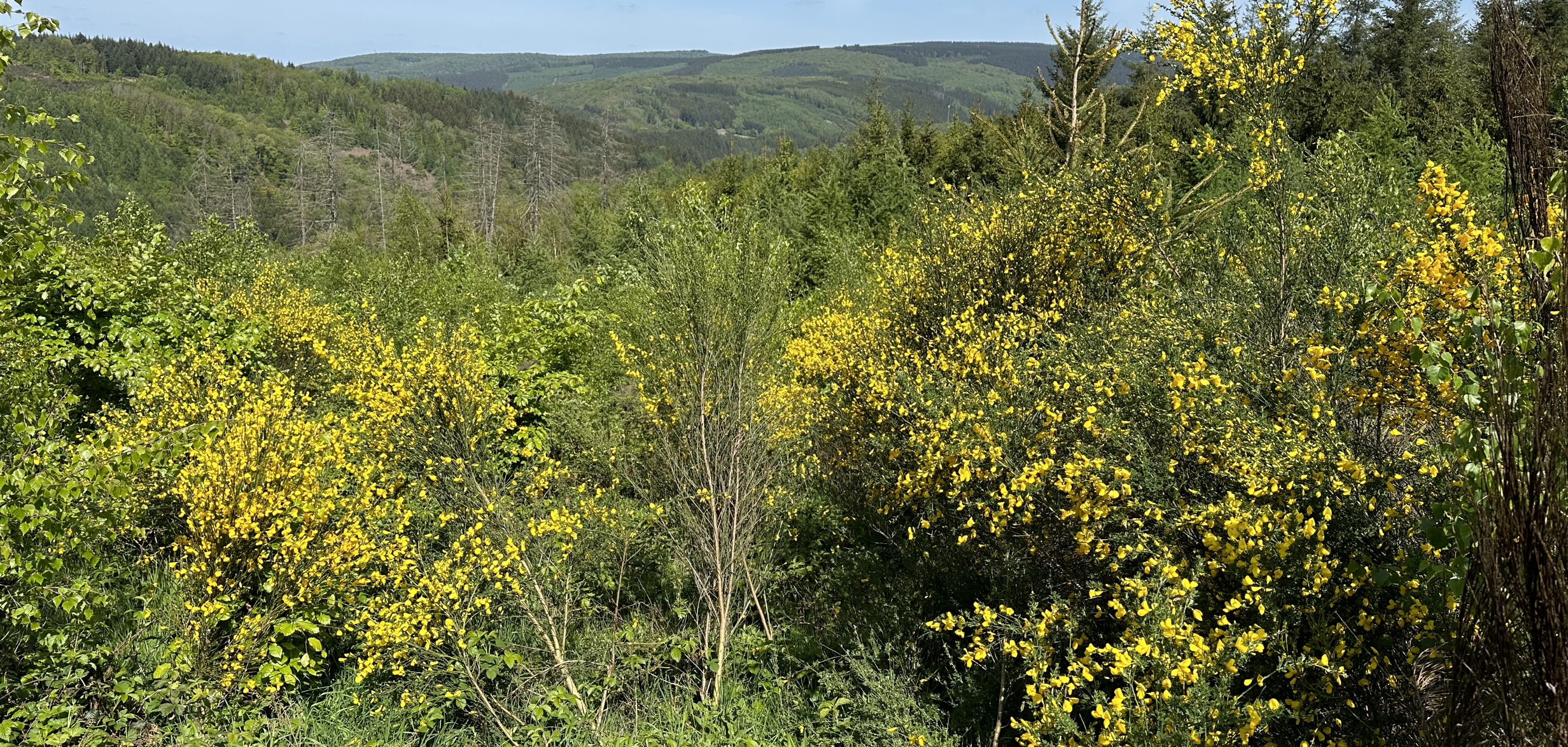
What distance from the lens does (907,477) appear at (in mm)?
7047

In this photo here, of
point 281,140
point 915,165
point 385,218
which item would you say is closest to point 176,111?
point 281,140

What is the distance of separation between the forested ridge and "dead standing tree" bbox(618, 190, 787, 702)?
44 mm

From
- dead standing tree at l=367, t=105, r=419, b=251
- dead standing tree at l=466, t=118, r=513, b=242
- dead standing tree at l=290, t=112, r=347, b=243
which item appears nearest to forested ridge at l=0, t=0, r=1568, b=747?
dead standing tree at l=466, t=118, r=513, b=242

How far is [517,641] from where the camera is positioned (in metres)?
9.63

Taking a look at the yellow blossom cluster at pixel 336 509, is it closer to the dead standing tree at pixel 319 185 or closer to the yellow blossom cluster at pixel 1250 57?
the yellow blossom cluster at pixel 1250 57

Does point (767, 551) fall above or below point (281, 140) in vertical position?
below

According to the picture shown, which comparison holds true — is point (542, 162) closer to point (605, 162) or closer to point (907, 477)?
point (605, 162)

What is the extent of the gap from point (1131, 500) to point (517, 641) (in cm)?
693

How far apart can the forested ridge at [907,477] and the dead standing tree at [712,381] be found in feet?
0.14

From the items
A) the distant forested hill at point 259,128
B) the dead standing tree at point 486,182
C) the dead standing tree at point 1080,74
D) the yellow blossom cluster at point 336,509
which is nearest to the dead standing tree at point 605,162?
the distant forested hill at point 259,128

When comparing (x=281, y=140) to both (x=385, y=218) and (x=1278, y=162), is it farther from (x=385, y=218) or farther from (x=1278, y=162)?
(x=1278, y=162)

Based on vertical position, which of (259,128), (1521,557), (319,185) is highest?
(259,128)

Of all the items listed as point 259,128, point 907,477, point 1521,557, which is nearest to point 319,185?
point 259,128

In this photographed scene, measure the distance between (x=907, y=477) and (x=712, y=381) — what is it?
220cm
